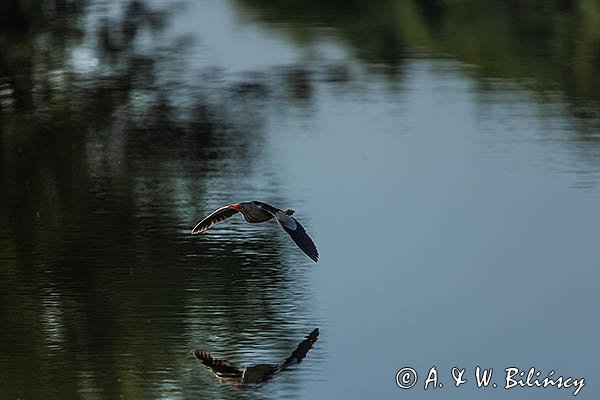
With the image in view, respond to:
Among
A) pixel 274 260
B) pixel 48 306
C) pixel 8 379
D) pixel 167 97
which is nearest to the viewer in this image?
pixel 8 379

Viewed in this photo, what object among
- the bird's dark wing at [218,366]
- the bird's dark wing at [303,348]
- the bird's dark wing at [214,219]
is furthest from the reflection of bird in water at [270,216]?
the bird's dark wing at [218,366]

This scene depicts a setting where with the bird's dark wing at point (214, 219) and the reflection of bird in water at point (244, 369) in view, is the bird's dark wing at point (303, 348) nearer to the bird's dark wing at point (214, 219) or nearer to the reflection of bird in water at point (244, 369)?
the reflection of bird in water at point (244, 369)

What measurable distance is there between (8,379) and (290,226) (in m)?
1.62

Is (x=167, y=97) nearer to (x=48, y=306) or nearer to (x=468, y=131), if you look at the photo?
(x=468, y=131)

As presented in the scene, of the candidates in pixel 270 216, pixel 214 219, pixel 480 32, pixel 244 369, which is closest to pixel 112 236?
pixel 214 219

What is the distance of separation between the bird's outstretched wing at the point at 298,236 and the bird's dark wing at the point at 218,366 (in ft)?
2.28

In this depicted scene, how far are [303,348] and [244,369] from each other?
457mm

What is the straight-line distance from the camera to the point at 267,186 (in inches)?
489

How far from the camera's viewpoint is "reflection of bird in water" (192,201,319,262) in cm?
842

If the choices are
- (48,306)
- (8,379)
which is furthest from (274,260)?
(8,379)

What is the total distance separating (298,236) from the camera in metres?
8.46

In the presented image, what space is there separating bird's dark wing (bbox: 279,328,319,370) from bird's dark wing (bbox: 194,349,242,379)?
9.4 inches

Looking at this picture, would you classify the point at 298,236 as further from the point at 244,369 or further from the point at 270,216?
the point at 270,216

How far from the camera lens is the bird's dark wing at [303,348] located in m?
8.52
